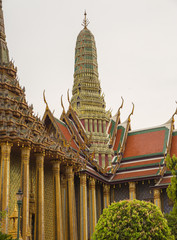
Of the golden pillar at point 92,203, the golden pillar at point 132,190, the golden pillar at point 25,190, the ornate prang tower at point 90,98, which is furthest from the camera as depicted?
the ornate prang tower at point 90,98

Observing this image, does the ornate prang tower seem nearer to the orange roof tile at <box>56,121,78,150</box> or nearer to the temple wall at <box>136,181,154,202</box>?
the orange roof tile at <box>56,121,78,150</box>

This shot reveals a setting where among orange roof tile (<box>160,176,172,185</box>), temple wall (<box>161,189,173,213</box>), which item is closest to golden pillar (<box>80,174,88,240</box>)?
A: orange roof tile (<box>160,176,172,185</box>)

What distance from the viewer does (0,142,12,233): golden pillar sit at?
50.3 feet

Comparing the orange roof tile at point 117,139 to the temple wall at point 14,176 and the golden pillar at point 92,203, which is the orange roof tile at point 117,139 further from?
the temple wall at point 14,176

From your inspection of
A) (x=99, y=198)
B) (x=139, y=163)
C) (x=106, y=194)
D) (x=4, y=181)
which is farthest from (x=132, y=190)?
(x=4, y=181)

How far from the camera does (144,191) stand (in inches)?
1024

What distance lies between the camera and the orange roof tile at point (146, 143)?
28.1m

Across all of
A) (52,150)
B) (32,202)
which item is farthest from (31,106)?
(32,202)

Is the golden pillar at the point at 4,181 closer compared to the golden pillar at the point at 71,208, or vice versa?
the golden pillar at the point at 4,181

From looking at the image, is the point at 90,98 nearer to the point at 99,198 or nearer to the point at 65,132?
the point at 65,132

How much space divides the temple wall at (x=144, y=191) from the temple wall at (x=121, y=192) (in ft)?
2.31

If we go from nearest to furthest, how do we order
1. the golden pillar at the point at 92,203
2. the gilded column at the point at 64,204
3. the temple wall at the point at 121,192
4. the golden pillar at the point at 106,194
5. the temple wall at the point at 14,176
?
the temple wall at the point at 14,176 → the gilded column at the point at 64,204 → the golden pillar at the point at 92,203 → the golden pillar at the point at 106,194 → the temple wall at the point at 121,192

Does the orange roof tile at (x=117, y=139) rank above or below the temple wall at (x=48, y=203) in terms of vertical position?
above

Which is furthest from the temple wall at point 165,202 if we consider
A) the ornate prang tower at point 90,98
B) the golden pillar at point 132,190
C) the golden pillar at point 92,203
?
the ornate prang tower at point 90,98
